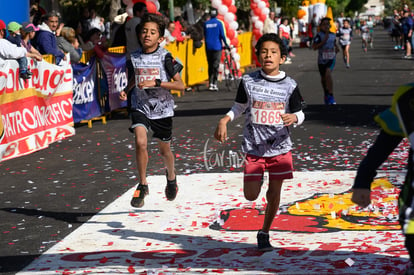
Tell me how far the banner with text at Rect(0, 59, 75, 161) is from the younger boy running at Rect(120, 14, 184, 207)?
163 inches

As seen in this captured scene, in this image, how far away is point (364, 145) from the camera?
11.9 m

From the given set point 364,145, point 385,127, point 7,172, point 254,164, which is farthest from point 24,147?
point 385,127

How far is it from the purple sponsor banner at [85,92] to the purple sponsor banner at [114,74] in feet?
1.72

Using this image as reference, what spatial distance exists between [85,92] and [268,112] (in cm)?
936

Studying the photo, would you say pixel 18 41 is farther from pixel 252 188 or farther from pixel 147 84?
pixel 252 188

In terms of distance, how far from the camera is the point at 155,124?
802 cm

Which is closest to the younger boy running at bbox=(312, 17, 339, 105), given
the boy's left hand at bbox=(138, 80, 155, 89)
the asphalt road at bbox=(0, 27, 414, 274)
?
the asphalt road at bbox=(0, 27, 414, 274)

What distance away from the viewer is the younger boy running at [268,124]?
6.27m

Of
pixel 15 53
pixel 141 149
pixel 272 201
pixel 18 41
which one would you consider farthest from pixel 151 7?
pixel 272 201

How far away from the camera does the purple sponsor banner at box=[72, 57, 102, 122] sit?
48.7 ft

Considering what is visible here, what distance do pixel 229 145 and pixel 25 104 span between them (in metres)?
3.19

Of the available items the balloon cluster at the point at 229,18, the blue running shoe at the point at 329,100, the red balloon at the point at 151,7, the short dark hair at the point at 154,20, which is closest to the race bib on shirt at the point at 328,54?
the blue running shoe at the point at 329,100

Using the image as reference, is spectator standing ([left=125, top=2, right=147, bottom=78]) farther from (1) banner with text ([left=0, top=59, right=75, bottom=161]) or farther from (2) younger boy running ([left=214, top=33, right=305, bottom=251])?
(2) younger boy running ([left=214, top=33, right=305, bottom=251])

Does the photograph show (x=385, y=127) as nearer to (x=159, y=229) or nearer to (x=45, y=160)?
(x=159, y=229)
